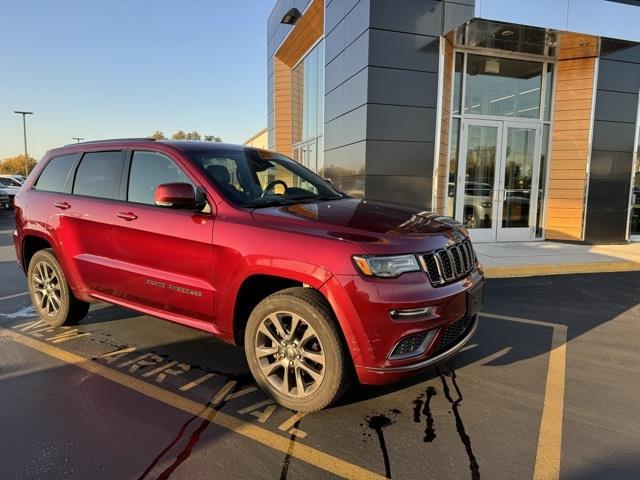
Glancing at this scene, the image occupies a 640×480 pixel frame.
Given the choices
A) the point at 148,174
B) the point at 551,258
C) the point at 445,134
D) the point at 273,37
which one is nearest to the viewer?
the point at 148,174

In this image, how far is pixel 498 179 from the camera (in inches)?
407

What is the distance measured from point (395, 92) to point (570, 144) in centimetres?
427

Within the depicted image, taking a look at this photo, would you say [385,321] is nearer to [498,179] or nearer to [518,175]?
[498,179]

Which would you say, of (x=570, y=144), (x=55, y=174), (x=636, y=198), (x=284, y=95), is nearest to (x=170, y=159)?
(x=55, y=174)

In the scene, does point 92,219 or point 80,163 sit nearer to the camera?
point 92,219

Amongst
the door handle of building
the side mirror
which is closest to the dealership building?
the door handle of building

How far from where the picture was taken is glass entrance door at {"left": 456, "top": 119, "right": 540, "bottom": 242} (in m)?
10.1

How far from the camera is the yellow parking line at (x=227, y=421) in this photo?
2.56 metres

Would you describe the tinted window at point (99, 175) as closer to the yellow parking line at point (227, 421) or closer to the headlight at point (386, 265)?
the yellow parking line at point (227, 421)

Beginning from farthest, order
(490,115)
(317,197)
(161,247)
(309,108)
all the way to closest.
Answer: (309,108) → (490,115) → (317,197) → (161,247)

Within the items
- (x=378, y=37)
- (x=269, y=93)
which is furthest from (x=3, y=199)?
(x=378, y=37)

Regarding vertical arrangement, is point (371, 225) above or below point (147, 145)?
below

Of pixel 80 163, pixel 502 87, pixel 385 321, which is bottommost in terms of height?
pixel 385 321

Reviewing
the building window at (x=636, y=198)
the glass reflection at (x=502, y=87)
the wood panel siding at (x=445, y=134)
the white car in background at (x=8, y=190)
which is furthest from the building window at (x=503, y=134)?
the white car in background at (x=8, y=190)
